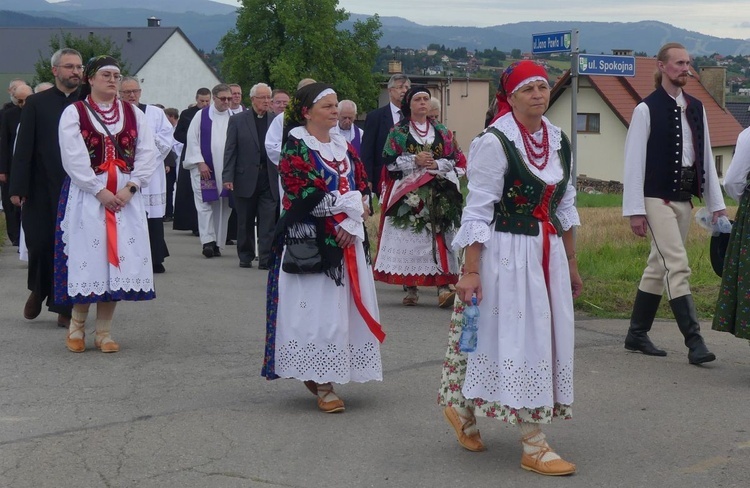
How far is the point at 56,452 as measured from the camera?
19.8 ft

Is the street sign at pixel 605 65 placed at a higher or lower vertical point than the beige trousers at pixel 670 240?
higher

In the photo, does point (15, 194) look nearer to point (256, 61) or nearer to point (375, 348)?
point (375, 348)

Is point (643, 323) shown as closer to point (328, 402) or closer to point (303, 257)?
point (328, 402)

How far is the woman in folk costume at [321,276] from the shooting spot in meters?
6.92

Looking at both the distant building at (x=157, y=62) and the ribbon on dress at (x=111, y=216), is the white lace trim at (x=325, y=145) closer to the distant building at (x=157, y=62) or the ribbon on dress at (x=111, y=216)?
the ribbon on dress at (x=111, y=216)

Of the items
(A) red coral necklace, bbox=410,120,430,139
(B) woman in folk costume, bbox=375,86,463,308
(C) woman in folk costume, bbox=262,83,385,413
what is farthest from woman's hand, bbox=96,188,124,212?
(A) red coral necklace, bbox=410,120,430,139

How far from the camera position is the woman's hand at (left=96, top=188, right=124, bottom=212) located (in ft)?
27.7

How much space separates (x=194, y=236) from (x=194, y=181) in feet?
9.93

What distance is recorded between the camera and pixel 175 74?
89.4 meters

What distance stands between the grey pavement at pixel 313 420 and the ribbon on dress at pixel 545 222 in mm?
1008

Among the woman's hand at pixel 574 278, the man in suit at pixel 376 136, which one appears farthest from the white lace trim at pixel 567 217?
the man in suit at pixel 376 136

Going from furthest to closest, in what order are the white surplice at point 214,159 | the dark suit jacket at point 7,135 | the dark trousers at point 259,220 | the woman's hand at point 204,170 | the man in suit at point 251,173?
1. the white surplice at point 214,159
2. the woman's hand at point 204,170
3. the man in suit at point 251,173
4. the dark trousers at point 259,220
5. the dark suit jacket at point 7,135

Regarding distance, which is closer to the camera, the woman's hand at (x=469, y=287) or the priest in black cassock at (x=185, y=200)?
the woman's hand at (x=469, y=287)

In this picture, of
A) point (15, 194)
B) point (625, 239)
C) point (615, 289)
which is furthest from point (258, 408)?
point (625, 239)
